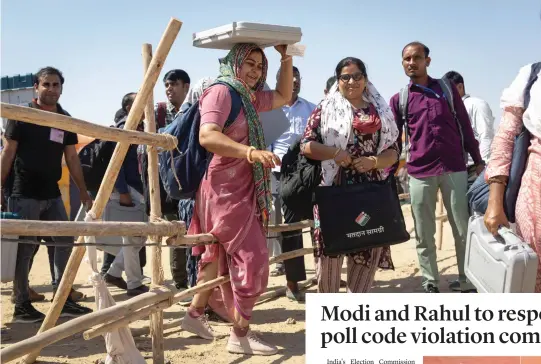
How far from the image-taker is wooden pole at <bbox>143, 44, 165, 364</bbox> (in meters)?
3.62

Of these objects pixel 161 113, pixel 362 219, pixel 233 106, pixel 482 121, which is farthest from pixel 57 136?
pixel 482 121

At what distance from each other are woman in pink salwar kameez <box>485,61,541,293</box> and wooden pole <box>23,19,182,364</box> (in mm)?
1829

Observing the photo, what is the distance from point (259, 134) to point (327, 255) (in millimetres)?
907

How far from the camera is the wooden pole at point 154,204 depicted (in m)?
3.62

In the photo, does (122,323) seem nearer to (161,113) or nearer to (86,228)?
(86,228)

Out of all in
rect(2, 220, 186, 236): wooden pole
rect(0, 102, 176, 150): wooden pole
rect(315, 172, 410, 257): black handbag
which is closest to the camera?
rect(2, 220, 186, 236): wooden pole

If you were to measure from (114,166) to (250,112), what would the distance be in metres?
0.90

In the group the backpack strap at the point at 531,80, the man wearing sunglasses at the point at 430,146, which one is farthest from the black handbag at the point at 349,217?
the man wearing sunglasses at the point at 430,146

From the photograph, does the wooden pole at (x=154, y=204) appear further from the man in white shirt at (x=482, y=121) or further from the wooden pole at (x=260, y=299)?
the man in white shirt at (x=482, y=121)

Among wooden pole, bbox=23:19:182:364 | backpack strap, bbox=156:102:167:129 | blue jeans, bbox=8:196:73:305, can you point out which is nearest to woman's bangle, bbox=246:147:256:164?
wooden pole, bbox=23:19:182:364

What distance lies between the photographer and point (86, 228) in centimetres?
292

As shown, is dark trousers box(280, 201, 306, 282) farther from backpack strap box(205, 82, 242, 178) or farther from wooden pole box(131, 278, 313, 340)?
backpack strap box(205, 82, 242, 178)

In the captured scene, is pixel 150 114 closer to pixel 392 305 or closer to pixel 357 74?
pixel 357 74

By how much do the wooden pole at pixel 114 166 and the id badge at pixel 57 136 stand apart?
1.63 metres
